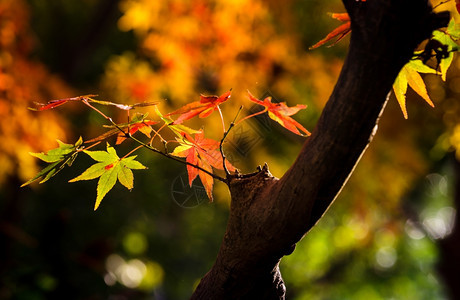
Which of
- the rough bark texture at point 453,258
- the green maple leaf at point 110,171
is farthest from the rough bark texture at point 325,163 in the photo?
the rough bark texture at point 453,258

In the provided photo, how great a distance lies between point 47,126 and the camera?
3.05 meters

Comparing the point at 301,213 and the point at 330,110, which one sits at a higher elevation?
the point at 330,110

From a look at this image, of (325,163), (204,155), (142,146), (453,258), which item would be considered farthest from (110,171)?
(453,258)

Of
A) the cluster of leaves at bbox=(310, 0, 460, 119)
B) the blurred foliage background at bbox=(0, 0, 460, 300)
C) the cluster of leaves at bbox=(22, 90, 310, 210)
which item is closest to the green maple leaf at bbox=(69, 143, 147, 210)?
the cluster of leaves at bbox=(22, 90, 310, 210)

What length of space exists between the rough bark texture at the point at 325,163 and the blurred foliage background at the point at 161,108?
0.35 metres

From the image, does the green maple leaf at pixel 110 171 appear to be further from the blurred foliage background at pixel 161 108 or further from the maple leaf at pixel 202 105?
the blurred foliage background at pixel 161 108

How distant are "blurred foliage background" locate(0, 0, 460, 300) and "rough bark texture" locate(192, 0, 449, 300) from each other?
35 cm

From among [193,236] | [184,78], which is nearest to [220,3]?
[184,78]

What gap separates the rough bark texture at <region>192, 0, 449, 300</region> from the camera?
709mm

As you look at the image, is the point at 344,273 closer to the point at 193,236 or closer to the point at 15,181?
the point at 193,236

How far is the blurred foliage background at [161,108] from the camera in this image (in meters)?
2.82

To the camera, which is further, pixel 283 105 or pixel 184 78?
pixel 184 78

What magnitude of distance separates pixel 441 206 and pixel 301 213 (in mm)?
13492

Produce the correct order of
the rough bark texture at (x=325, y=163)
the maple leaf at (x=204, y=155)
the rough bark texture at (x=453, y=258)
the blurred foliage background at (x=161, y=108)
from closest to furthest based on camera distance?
the rough bark texture at (x=325, y=163), the maple leaf at (x=204, y=155), the blurred foliage background at (x=161, y=108), the rough bark texture at (x=453, y=258)
